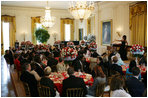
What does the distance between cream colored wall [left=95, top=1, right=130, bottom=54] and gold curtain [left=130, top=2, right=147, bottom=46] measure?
56cm

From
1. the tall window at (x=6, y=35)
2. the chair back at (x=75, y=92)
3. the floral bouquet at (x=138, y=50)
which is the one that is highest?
the tall window at (x=6, y=35)

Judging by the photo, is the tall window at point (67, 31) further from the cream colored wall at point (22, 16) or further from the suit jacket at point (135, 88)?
the suit jacket at point (135, 88)

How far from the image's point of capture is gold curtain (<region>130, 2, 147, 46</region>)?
38.2 feet

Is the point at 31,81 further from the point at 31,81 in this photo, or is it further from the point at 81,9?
the point at 81,9

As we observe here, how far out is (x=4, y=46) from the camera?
1773 cm

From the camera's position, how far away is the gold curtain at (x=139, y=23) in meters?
11.6

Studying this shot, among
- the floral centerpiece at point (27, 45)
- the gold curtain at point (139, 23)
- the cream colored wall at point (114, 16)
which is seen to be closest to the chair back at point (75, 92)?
the floral centerpiece at point (27, 45)

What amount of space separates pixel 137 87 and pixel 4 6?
17.0 metres

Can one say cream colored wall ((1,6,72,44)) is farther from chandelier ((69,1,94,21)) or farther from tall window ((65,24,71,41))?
chandelier ((69,1,94,21))

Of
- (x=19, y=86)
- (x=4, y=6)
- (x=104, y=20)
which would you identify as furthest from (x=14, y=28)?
(x=19, y=86)

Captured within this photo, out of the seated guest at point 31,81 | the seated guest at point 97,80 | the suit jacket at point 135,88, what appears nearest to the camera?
the suit jacket at point 135,88

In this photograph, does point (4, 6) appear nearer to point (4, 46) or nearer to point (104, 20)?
point (4, 46)

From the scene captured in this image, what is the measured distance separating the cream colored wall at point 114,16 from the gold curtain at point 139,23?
56 cm

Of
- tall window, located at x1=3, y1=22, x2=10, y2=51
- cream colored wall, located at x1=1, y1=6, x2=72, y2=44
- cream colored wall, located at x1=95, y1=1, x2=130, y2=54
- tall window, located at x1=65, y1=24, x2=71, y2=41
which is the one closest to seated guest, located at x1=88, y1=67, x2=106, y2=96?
cream colored wall, located at x1=95, y1=1, x2=130, y2=54
